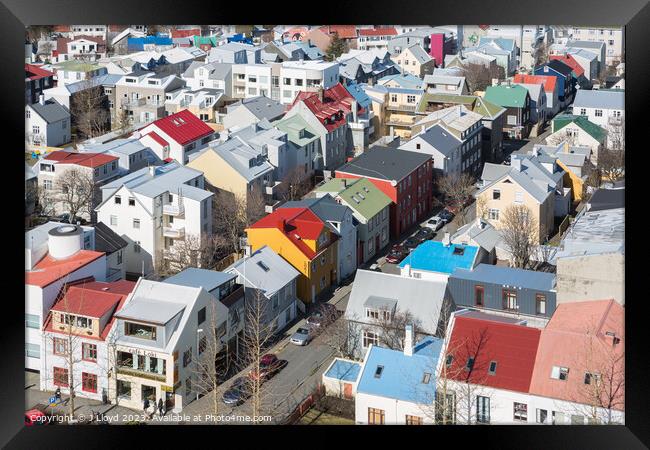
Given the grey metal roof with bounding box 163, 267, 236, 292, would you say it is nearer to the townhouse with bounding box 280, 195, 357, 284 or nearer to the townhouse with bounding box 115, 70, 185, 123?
the townhouse with bounding box 280, 195, 357, 284

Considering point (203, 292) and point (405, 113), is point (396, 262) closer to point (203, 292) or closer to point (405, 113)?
point (203, 292)

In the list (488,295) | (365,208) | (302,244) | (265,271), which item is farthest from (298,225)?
(488,295)

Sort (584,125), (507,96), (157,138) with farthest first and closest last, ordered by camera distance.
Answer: (507,96) → (584,125) → (157,138)

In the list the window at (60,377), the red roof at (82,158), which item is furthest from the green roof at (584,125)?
the window at (60,377)

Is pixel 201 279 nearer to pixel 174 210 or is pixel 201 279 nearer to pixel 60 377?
pixel 60 377

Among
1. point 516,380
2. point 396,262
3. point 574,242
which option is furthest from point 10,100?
point 396,262

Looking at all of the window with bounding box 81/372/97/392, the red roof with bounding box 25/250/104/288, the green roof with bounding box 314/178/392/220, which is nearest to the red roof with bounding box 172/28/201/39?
the green roof with bounding box 314/178/392/220
